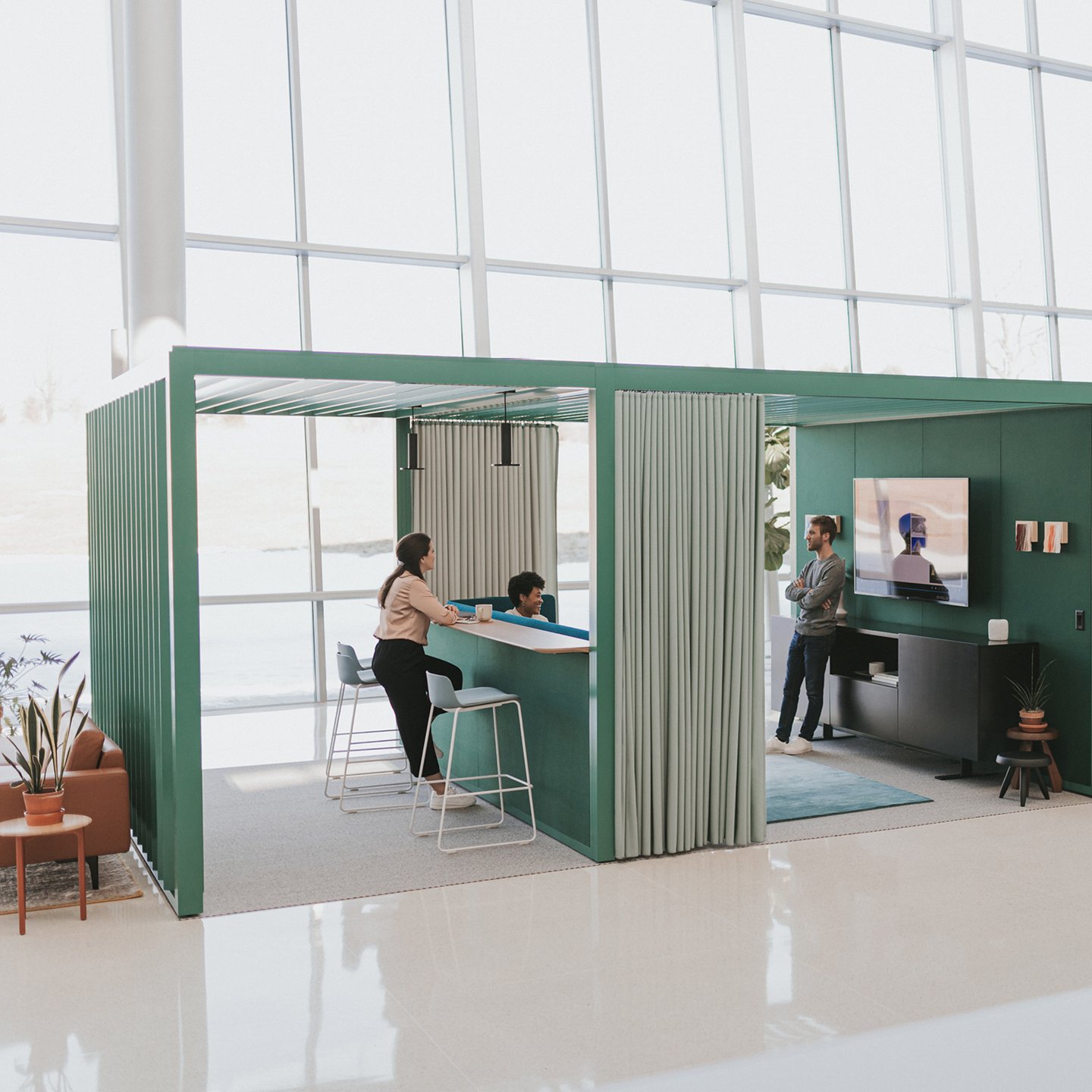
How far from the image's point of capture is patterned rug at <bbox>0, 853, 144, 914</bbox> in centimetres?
483

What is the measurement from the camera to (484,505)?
8555 mm

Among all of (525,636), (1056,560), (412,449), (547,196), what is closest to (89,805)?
(525,636)

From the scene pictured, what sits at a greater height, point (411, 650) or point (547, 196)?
point (547, 196)

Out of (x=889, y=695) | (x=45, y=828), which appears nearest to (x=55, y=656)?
(x=45, y=828)

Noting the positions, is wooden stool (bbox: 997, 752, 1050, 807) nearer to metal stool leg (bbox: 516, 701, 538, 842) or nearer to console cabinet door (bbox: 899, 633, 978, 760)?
console cabinet door (bbox: 899, 633, 978, 760)

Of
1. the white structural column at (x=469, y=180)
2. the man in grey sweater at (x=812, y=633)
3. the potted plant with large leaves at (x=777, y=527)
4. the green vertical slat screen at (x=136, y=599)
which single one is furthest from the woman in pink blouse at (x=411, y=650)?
the potted plant with large leaves at (x=777, y=527)

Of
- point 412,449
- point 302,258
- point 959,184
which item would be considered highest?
point 959,184

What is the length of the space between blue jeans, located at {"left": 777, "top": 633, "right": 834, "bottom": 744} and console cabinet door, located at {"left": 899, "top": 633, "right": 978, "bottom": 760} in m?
0.59

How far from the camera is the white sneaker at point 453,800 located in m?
6.16

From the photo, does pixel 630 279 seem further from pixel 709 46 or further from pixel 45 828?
pixel 45 828

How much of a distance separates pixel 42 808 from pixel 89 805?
331mm

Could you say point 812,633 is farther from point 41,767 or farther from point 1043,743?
point 41,767

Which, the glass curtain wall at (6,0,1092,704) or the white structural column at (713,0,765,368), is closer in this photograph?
the glass curtain wall at (6,0,1092,704)

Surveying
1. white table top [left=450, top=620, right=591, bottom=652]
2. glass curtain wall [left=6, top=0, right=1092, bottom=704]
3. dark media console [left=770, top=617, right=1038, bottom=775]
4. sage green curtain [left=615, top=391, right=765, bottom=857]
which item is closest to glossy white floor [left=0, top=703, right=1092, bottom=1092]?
sage green curtain [left=615, top=391, right=765, bottom=857]
